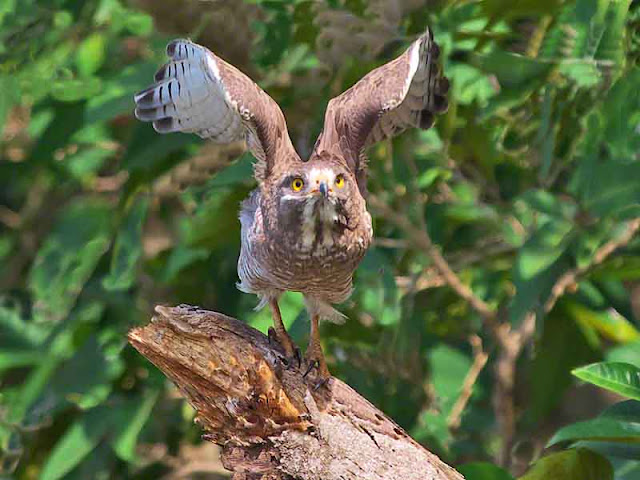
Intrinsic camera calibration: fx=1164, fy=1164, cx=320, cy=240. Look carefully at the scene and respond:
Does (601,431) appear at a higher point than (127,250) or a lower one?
higher

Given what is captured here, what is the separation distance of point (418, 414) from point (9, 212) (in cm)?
256

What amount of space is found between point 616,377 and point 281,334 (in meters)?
0.94

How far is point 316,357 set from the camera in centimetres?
331

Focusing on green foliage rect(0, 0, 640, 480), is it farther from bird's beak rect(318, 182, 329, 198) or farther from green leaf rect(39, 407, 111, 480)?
bird's beak rect(318, 182, 329, 198)

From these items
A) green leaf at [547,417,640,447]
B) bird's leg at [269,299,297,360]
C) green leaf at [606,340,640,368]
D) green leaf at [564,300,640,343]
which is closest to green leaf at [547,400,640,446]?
green leaf at [547,417,640,447]

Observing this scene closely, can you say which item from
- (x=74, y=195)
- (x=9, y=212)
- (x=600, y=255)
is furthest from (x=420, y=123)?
(x=9, y=212)

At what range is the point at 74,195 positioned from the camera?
18.7 ft

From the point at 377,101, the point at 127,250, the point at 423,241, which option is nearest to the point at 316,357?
the point at 377,101

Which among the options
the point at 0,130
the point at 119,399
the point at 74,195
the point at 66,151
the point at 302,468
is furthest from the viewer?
the point at 74,195

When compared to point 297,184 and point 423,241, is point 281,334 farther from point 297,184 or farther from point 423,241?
point 423,241

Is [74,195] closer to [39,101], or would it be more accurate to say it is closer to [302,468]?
[39,101]

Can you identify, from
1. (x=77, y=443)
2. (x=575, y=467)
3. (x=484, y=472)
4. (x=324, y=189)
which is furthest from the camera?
(x=77, y=443)

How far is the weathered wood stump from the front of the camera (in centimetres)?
286

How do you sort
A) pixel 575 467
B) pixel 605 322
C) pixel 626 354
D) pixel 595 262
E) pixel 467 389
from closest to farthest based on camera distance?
pixel 575 467, pixel 626 354, pixel 595 262, pixel 605 322, pixel 467 389
